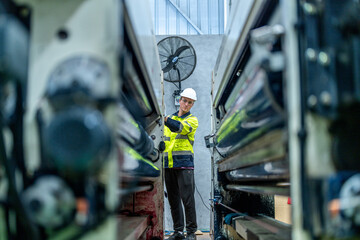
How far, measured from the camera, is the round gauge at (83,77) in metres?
0.85

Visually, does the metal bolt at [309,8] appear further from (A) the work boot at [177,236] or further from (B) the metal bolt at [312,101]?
(A) the work boot at [177,236]

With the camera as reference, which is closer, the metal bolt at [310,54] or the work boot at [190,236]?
the metal bolt at [310,54]

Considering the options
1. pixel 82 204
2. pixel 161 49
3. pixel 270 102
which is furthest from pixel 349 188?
pixel 161 49

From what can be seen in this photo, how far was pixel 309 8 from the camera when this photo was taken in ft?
3.21

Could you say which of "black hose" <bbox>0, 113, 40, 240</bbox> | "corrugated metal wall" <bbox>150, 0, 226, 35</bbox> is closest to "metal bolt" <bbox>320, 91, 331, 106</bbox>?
"black hose" <bbox>0, 113, 40, 240</bbox>

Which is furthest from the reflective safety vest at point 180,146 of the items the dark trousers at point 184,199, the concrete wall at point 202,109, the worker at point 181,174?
the concrete wall at point 202,109

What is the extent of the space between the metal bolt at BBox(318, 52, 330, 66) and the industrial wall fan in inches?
135

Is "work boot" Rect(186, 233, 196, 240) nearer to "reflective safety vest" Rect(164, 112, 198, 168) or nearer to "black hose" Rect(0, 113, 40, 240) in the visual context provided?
"reflective safety vest" Rect(164, 112, 198, 168)

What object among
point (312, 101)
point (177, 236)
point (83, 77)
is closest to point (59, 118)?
point (83, 77)

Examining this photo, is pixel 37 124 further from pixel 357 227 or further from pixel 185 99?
pixel 185 99

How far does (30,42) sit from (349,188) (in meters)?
0.96

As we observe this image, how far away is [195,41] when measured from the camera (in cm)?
501

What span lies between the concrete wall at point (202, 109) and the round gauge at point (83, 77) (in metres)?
3.97

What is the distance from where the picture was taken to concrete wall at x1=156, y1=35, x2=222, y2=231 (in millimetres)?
4703
